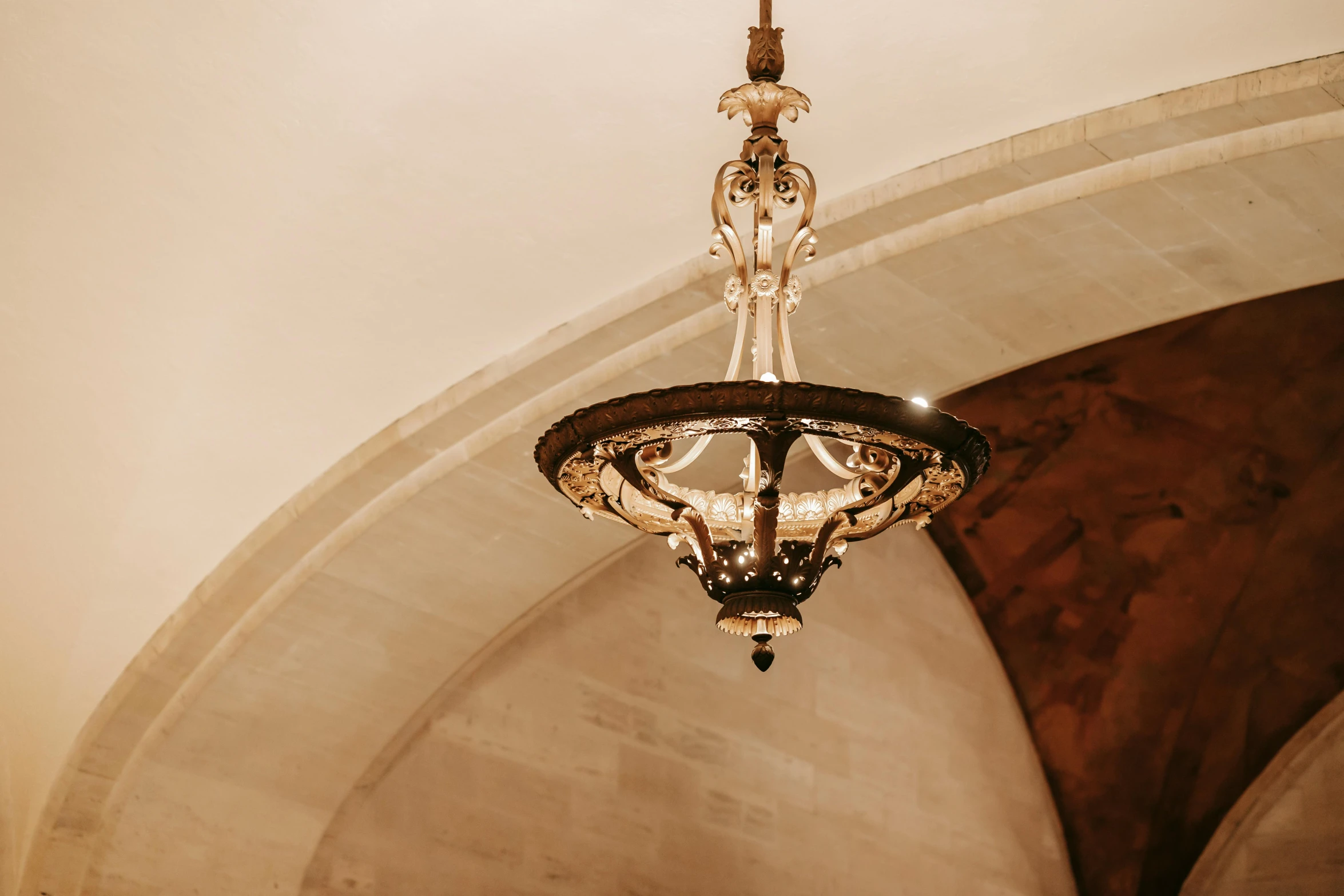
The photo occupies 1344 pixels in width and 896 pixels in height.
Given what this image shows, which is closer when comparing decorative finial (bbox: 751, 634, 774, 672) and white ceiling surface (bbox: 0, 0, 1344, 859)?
decorative finial (bbox: 751, 634, 774, 672)

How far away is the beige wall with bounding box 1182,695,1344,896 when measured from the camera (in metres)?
7.91

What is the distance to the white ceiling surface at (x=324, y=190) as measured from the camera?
341 centimetres

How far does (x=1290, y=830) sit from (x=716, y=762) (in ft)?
12.9

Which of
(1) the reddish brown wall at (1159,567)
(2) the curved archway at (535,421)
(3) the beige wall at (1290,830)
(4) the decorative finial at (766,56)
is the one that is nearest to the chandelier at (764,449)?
(4) the decorative finial at (766,56)

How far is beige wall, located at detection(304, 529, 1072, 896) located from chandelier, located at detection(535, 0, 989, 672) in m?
3.37

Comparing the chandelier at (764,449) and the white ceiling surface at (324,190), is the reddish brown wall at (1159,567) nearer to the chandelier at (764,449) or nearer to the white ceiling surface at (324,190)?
the white ceiling surface at (324,190)

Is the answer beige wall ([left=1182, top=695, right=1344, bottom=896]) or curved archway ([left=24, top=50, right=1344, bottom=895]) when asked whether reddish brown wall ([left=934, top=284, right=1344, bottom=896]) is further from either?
curved archway ([left=24, top=50, right=1344, bottom=895])

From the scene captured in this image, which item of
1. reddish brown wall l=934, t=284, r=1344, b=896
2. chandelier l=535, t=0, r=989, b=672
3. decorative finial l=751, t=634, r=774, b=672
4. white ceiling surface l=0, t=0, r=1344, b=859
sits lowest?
decorative finial l=751, t=634, r=774, b=672

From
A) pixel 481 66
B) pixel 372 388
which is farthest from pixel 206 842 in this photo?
pixel 481 66

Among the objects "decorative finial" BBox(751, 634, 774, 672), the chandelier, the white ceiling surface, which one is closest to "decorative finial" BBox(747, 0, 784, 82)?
the chandelier

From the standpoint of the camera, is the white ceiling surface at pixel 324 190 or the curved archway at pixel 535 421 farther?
the curved archway at pixel 535 421

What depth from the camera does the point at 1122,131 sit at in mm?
3570

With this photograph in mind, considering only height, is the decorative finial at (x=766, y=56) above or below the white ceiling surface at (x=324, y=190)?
below

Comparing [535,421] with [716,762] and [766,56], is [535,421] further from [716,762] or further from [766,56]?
[716,762]
